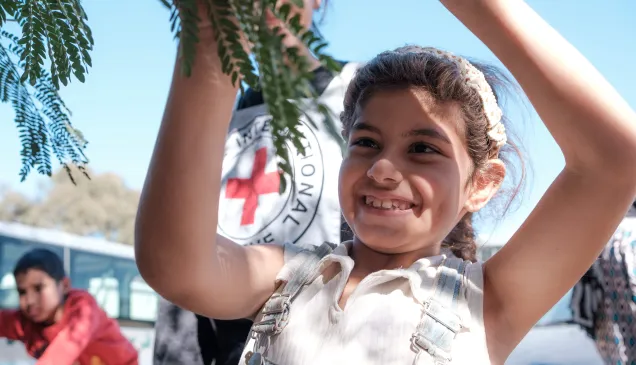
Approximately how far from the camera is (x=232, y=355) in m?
2.02

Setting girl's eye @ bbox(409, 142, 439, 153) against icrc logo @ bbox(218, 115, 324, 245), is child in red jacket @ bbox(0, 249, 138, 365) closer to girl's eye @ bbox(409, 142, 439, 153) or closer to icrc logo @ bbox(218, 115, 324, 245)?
icrc logo @ bbox(218, 115, 324, 245)

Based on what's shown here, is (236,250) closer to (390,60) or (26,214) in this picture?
(390,60)

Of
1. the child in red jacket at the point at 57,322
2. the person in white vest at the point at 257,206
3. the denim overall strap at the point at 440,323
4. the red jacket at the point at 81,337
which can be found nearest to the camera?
the denim overall strap at the point at 440,323

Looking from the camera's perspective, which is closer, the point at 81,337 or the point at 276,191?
the point at 276,191

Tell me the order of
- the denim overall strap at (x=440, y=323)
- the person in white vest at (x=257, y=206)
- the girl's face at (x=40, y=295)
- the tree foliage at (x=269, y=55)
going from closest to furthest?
the tree foliage at (x=269, y=55) → the denim overall strap at (x=440, y=323) → the person in white vest at (x=257, y=206) → the girl's face at (x=40, y=295)

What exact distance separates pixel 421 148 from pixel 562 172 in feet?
0.93

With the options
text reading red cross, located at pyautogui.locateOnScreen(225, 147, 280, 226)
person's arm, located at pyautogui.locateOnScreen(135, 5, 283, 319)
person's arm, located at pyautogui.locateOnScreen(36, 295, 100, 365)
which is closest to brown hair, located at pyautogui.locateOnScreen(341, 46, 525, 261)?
text reading red cross, located at pyautogui.locateOnScreen(225, 147, 280, 226)

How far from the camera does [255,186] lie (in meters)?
2.10

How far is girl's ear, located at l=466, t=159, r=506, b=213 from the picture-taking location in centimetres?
163

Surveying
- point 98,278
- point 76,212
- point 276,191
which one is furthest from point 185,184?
point 76,212

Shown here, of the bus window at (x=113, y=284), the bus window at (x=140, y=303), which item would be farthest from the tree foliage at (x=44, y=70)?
the bus window at (x=140, y=303)

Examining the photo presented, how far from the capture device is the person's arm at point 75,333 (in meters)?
4.34

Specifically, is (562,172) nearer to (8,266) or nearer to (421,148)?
(421,148)

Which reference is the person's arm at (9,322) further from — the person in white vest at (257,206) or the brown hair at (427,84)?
the brown hair at (427,84)
